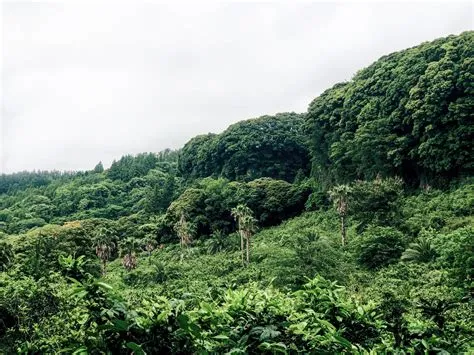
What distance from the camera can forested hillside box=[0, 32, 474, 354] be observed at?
258cm

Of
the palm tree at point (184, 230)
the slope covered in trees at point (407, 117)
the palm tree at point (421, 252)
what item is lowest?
the palm tree at point (421, 252)

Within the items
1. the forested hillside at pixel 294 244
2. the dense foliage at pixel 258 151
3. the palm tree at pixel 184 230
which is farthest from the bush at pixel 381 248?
the dense foliage at pixel 258 151

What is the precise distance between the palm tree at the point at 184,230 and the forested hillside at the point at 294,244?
1.23 ft

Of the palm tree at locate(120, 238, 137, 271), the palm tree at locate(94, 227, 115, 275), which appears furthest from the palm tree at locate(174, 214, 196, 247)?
the palm tree at locate(94, 227, 115, 275)

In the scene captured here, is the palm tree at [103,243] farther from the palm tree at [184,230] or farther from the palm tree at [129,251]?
the palm tree at [184,230]

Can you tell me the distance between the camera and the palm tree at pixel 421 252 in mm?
23289

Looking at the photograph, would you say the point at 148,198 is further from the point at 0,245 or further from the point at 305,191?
the point at 0,245

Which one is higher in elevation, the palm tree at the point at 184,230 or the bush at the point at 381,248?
the palm tree at the point at 184,230

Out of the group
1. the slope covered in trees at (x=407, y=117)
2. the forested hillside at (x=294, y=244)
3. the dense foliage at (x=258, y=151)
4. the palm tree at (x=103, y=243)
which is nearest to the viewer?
the forested hillside at (x=294, y=244)

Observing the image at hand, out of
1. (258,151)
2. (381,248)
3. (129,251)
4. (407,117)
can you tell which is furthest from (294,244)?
(258,151)

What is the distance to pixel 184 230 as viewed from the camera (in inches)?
1672

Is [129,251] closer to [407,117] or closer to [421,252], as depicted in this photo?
[421,252]

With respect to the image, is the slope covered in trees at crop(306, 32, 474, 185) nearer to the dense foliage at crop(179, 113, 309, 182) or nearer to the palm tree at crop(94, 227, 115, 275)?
the dense foliage at crop(179, 113, 309, 182)

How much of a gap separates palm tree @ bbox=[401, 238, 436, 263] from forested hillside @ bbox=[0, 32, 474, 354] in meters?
0.08
